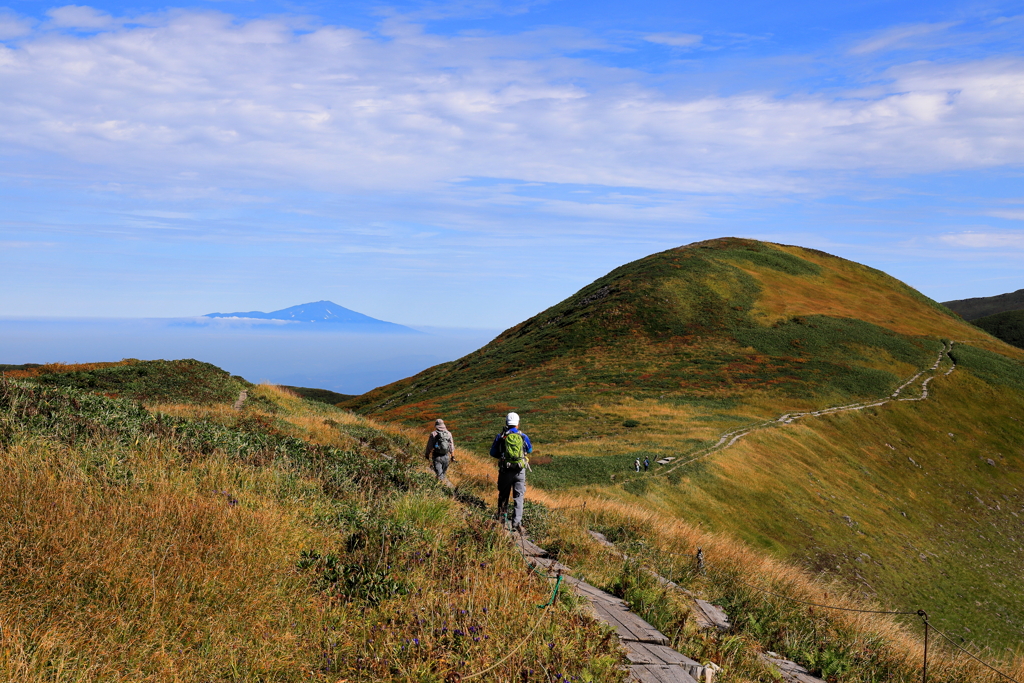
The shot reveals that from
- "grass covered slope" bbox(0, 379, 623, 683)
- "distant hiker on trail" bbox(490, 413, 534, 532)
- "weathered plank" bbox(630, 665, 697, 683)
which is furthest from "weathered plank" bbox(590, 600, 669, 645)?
"distant hiker on trail" bbox(490, 413, 534, 532)

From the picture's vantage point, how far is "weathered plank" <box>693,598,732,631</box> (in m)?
8.66

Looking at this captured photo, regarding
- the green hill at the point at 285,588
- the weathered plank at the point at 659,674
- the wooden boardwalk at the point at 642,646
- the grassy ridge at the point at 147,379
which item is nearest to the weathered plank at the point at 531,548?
the green hill at the point at 285,588

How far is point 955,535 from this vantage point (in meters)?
36.2

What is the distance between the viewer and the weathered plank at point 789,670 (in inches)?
308

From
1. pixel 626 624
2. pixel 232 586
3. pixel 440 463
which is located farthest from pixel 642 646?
pixel 440 463

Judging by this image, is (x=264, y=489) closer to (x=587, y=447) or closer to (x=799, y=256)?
(x=587, y=447)

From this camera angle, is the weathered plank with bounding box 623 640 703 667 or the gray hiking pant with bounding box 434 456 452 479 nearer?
the weathered plank with bounding box 623 640 703 667

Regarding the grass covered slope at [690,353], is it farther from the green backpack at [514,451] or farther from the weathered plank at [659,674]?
the weathered plank at [659,674]

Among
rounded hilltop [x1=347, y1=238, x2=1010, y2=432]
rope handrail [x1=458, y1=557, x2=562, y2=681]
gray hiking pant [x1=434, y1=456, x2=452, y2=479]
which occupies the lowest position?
gray hiking pant [x1=434, y1=456, x2=452, y2=479]

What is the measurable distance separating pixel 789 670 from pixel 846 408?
4724 cm

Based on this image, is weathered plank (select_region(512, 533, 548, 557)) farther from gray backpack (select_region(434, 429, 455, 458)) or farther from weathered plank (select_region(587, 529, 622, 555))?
gray backpack (select_region(434, 429, 455, 458))

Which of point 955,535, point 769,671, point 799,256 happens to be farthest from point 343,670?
point 799,256

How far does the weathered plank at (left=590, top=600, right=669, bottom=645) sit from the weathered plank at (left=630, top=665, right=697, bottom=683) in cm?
57

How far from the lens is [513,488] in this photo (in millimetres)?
13016
